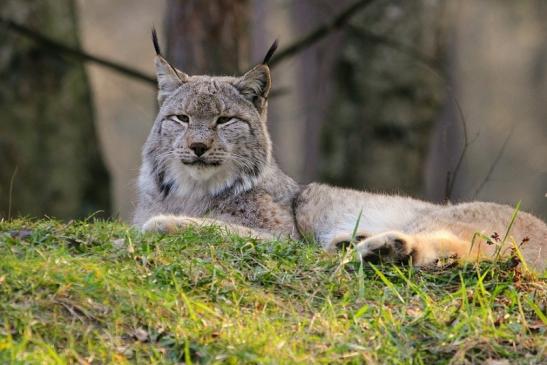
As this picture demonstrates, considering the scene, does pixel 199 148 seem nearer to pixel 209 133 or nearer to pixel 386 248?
pixel 209 133

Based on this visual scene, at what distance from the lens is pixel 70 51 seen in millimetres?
11445

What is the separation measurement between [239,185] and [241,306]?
263 centimetres

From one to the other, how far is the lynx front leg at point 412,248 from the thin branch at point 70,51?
234 inches

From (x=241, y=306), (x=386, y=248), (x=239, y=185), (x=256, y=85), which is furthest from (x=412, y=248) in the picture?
(x=256, y=85)

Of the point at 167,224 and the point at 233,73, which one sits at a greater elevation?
the point at 233,73

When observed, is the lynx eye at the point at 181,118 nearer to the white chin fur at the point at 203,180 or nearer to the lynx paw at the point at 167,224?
the white chin fur at the point at 203,180

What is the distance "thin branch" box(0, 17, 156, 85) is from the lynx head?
10.9ft

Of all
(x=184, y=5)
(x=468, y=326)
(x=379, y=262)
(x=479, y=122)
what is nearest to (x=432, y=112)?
(x=184, y=5)

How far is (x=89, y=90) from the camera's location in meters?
12.5

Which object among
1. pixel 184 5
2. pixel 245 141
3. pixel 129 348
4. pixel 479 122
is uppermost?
pixel 184 5

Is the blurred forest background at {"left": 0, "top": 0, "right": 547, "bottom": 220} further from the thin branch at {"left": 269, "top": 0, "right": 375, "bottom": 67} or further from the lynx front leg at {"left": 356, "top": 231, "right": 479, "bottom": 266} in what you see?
the lynx front leg at {"left": 356, "top": 231, "right": 479, "bottom": 266}

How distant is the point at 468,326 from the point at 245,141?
127 inches

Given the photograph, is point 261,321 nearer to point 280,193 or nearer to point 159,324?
point 159,324

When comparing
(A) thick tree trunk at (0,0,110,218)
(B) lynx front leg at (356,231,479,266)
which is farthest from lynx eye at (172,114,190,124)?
(A) thick tree trunk at (0,0,110,218)
